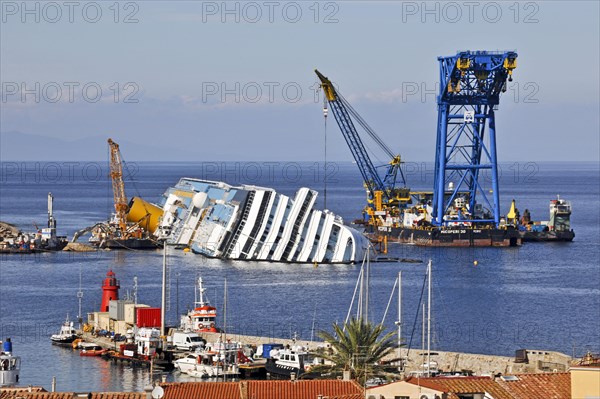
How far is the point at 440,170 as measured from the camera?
117312 millimetres

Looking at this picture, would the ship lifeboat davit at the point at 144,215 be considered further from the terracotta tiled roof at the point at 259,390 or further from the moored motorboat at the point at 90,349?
the terracotta tiled roof at the point at 259,390

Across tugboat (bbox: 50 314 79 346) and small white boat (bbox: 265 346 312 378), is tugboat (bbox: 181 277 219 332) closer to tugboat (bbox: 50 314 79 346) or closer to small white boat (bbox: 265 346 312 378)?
tugboat (bbox: 50 314 79 346)

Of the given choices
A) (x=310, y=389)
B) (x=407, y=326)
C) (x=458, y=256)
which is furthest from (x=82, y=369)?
(x=458, y=256)

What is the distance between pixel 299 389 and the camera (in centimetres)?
2773

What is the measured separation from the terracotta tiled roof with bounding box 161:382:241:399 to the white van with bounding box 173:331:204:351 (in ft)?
73.0

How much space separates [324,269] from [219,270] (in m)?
5.81

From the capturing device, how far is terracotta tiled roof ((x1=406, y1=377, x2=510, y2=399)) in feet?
84.8

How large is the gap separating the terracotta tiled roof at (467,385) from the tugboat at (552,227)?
92645 mm

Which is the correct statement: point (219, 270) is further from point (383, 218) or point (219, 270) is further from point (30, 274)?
point (383, 218)

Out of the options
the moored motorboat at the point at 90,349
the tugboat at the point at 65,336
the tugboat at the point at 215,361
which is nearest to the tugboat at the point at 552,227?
the tugboat at the point at 65,336

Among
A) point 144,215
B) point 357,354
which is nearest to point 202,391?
point 357,354

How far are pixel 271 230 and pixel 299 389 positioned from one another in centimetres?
6680

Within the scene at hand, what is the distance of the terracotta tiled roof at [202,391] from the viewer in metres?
27.4

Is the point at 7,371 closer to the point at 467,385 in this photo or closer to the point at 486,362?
the point at 467,385
